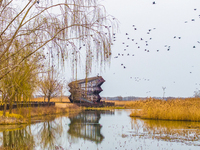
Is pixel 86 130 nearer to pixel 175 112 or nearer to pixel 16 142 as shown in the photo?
pixel 16 142

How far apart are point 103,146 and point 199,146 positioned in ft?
13.3

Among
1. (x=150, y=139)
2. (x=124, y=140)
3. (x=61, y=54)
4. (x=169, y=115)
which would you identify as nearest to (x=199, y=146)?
(x=150, y=139)

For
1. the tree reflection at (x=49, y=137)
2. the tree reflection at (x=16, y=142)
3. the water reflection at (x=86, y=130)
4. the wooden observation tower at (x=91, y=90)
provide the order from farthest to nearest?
the wooden observation tower at (x=91, y=90) → the water reflection at (x=86, y=130) → the tree reflection at (x=49, y=137) → the tree reflection at (x=16, y=142)

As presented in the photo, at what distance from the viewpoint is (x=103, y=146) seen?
1111cm

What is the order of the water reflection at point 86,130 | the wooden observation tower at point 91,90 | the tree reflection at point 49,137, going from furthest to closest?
the wooden observation tower at point 91,90, the water reflection at point 86,130, the tree reflection at point 49,137

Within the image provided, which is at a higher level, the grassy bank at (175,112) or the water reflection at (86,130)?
the grassy bank at (175,112)

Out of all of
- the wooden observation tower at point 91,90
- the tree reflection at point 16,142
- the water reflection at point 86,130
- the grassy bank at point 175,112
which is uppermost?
the wooden observation tower at point 91,90

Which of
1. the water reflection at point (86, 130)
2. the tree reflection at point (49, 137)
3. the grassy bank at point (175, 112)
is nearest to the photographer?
the tree reflection at point (49, 137)

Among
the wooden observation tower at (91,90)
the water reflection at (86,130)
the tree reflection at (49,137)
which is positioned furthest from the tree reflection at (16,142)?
the wooden observation tower at (91,90)

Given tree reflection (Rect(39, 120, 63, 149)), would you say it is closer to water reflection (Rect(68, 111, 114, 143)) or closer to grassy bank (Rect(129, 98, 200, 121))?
water reflection (Rect(68, 111, 114, 143))

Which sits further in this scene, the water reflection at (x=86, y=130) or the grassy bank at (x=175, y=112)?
the grassy bank at (x=175, y=112)

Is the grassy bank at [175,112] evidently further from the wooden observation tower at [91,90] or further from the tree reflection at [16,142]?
the wooden observation tower at [91,90]

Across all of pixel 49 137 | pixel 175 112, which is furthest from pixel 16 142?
pixel 175 112

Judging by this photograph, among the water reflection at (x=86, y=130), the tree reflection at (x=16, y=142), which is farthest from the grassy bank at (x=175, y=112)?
the tree reflection at (x=16, y=142)
